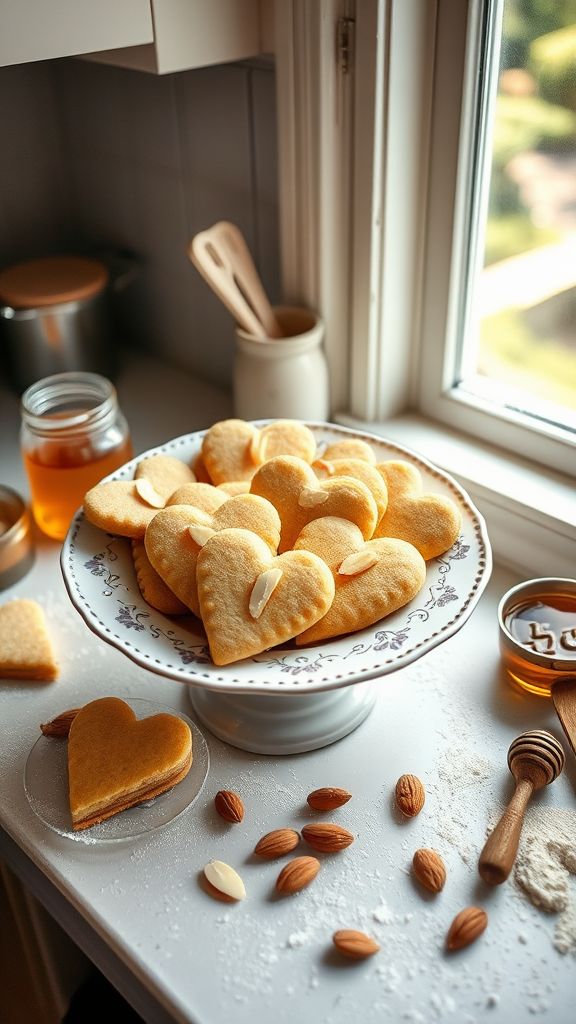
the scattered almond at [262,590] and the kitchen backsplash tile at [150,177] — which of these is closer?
the scattered almond at [262,590]

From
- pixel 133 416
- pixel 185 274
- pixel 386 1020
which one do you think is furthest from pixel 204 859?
pixel 185 274

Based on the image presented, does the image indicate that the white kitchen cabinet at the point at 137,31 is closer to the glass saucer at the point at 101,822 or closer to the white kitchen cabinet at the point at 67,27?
the white kitchen cabinet at the point at 67,27

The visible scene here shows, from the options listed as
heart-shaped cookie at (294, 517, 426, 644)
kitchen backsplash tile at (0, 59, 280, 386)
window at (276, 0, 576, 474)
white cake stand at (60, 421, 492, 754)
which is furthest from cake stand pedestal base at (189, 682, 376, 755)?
kitchen backsplash tile at (0, 59, 280, 386)

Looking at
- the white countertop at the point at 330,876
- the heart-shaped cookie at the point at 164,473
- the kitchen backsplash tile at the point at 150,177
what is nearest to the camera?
the white countertop at the point at 330,876

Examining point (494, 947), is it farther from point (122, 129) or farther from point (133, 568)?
point (122, 129)

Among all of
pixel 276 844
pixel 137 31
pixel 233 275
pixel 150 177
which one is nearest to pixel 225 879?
pixel 276 844

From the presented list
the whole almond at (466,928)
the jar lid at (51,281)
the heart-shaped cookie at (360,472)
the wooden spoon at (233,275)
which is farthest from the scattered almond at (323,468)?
the jar lid at (51,281)

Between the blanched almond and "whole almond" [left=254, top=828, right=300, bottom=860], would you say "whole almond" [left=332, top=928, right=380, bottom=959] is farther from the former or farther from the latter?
the blanched almond

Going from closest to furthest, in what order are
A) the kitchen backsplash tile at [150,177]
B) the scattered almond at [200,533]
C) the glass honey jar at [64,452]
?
the scattered almond at [200,533]
the glass honey jar at [64,452]
the kitchen backsplash tile at [150,177]
